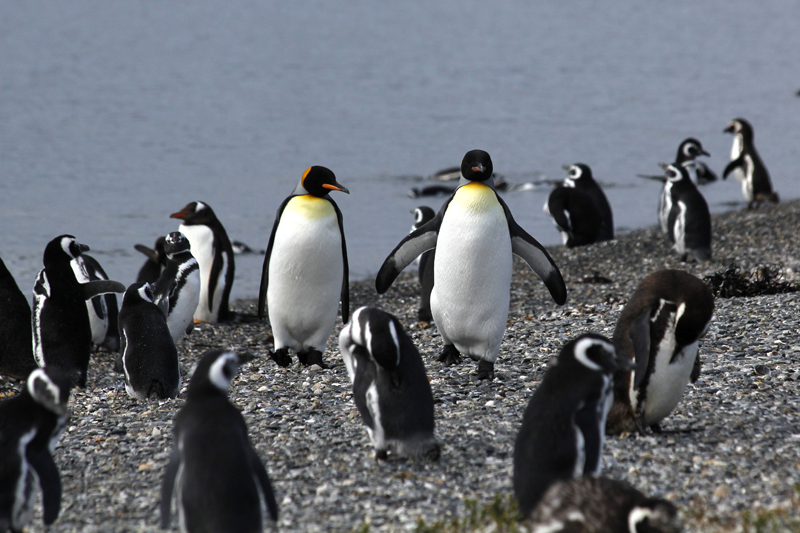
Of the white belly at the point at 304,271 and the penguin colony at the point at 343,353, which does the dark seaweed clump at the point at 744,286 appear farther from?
the white belly at the point at 304,271

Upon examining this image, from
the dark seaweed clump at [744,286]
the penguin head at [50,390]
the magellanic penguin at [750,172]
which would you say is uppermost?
the magellanic penguin at [750,172]

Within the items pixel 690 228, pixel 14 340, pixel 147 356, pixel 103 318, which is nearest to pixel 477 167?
pixel 147 356

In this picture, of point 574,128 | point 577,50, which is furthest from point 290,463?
point 577,50

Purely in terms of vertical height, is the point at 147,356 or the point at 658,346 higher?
the point at 658,346

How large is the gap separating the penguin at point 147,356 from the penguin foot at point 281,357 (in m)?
0.92

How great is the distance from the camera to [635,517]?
9.54ft

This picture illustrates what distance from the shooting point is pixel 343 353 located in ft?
15.1

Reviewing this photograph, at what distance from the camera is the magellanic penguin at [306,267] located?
6582 millimetres

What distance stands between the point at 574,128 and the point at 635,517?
32.0 m

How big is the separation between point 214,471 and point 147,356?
104 inches

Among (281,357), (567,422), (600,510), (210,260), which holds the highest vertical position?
(210,260)

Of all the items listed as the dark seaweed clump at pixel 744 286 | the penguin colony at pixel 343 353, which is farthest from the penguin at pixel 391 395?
the dark seaweed clump at pixel 744 286

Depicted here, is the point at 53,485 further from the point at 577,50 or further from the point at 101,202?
the point at 577,50

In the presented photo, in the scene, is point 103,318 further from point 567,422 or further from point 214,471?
point 567,422
